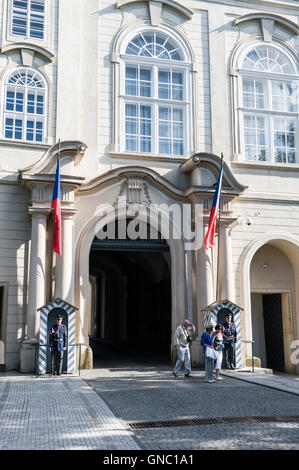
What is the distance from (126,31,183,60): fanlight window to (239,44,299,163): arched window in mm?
2422

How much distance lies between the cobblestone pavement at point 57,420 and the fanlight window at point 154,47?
10914 millimetres

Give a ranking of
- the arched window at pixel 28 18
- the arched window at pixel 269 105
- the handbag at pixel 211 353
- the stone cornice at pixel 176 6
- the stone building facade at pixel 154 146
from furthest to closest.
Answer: the arched window at pixel 269 105 → the stone cornice at pixel 176 6 → the arched window at pixel 28 18 → the stone building facade at pixel 154 146 → the handbag at pixel 211 353

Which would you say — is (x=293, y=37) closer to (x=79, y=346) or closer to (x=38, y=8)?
(x=38, y=8)

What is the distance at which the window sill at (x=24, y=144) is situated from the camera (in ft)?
48.3

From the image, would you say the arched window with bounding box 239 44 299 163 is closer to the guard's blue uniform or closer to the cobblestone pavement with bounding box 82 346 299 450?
the cobblestone pavement with bounding box 82 346 299 450

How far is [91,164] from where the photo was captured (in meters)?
15.4

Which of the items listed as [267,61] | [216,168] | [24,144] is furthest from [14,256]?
[267,61]

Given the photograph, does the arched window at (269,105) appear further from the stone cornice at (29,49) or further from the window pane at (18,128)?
the window pane at (18,128)

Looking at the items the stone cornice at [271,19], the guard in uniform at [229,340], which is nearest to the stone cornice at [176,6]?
the stone cornice at [271,19]

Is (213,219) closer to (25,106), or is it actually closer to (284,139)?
(284,139)

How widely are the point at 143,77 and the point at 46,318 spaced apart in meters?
8.58

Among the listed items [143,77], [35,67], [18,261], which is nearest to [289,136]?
[143,77]

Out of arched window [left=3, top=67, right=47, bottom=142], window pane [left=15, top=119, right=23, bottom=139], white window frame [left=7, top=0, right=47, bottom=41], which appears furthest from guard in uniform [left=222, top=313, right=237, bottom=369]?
white window frame [left=7, top=0, right=47, bottom=41]

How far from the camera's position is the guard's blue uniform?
12539mm
